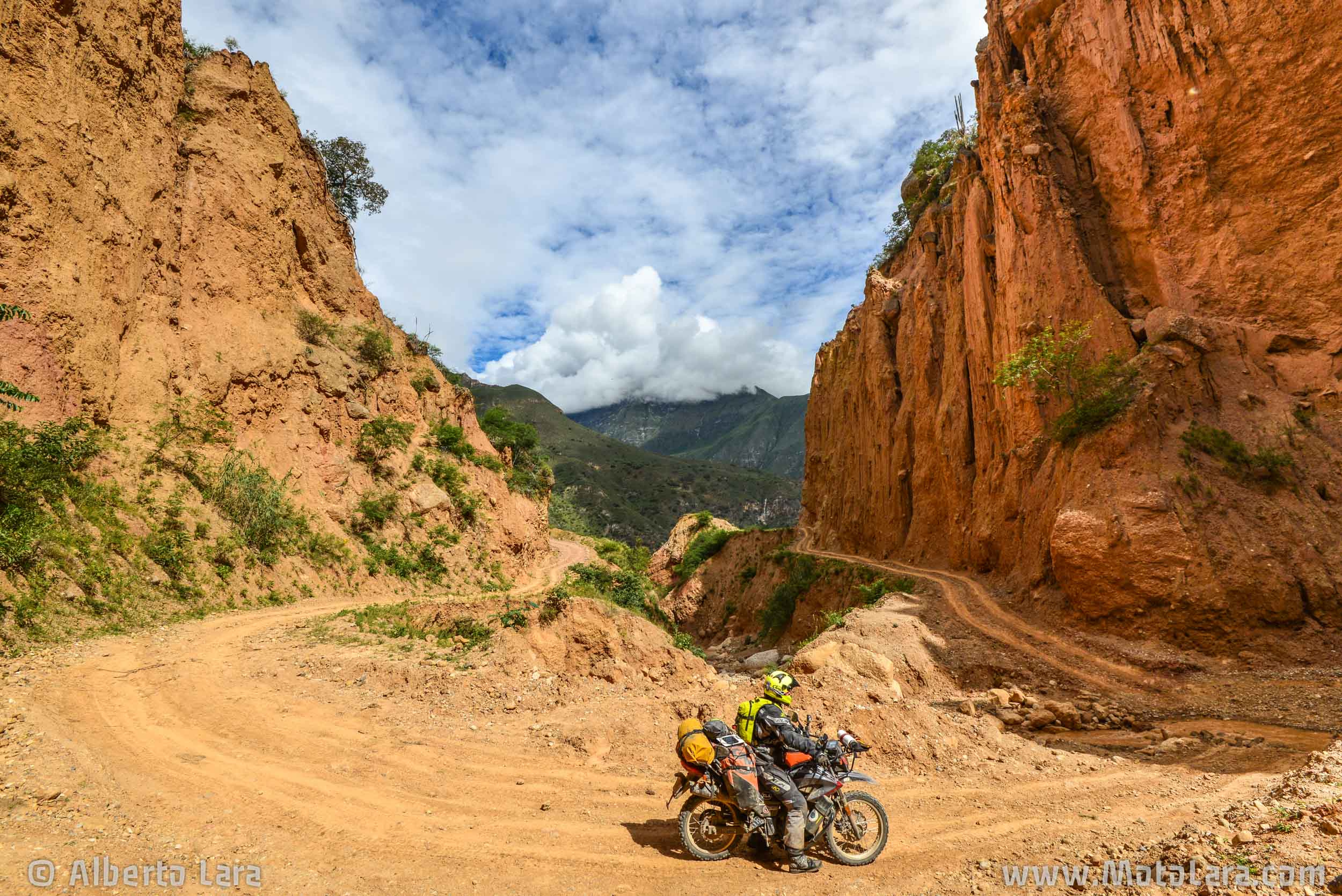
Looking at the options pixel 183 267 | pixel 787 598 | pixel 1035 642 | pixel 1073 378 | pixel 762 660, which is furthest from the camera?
pixel 787 598

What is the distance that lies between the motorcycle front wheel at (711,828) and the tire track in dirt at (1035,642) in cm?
1087

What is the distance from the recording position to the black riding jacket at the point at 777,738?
5836 mm

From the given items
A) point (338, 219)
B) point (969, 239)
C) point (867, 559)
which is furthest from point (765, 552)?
point (338, 219)

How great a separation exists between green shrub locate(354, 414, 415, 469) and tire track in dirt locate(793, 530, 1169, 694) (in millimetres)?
23640

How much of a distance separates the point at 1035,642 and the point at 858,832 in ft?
40.5

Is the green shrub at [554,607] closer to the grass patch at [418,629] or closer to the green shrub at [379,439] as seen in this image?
the grass patch at [418,629]

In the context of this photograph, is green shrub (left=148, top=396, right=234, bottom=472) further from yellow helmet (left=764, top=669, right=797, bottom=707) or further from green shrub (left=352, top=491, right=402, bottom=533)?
yellow helmet (left=764, top=669, right=797, bottom=707)

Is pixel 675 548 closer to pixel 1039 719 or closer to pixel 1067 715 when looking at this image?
pixel 1067 715

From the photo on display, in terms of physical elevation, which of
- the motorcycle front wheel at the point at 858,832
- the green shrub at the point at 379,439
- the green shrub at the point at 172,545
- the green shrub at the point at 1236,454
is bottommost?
the motorcycle front wheel at the point at 858,832

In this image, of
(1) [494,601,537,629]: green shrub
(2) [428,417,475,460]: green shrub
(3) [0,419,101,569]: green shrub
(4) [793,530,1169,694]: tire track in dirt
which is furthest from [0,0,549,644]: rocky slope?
(4) [793,530,1169,694]: tire track in dirt

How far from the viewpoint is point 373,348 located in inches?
1126

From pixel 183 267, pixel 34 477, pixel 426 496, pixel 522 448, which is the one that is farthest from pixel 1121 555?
pixel 522 448

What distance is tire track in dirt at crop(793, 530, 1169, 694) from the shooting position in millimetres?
12656

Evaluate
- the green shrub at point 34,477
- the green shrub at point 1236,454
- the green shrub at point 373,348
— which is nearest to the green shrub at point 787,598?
the green shrub at point 1236,454
